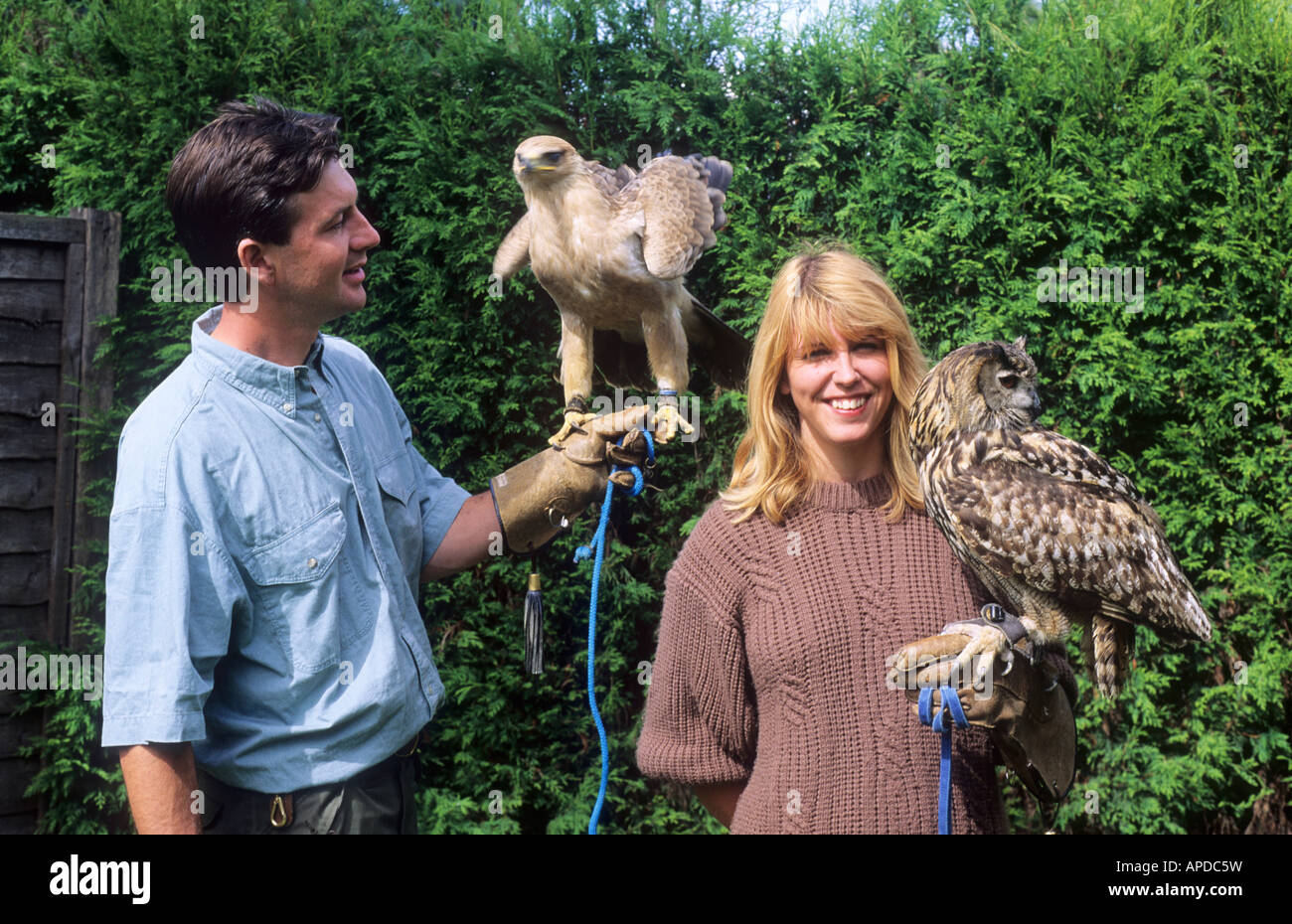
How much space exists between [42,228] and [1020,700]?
3249 mm

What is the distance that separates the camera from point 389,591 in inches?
64.1

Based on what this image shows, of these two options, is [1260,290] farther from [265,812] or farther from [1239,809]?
[265,812]

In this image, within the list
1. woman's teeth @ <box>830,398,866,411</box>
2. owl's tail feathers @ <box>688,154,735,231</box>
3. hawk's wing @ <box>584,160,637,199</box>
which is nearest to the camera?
woman's teeth @ <box>830,398,866,411</box>

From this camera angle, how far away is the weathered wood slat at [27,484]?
305 cm

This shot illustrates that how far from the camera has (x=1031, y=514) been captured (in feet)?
4.99

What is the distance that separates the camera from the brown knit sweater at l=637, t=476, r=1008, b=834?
161 cm

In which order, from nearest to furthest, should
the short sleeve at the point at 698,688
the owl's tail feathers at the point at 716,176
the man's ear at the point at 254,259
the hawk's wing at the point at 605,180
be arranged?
the man's ear at the point at 254,259 → the short sleeve at the point at 698,688 → the hawk's wing at the point at 605,180 → the owl's tail feathers at the point at 716,176

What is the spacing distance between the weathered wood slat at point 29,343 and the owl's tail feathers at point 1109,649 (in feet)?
10.5

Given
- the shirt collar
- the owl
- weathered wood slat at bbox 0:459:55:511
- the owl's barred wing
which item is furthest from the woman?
weathered wood slat at bbox 0:459:55:511

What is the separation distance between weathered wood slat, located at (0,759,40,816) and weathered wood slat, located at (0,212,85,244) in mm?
1716

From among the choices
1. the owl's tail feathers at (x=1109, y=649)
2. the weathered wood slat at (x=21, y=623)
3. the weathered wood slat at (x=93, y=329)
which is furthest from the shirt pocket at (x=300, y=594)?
the weathered wood slat at (x=21, y=623)

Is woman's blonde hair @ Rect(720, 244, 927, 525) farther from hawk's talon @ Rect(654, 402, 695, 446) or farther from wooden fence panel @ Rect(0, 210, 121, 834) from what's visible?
wooden fence panel @ Rect(0, 210, 121, 834)

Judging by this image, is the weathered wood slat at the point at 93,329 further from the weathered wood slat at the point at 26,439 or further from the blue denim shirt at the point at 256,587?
the blue denim shirt at the point at 256,587

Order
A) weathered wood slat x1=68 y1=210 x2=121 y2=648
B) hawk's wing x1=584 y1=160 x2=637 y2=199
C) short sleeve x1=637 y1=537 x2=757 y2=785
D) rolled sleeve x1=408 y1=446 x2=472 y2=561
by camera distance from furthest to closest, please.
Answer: weathered wood slat x1=68 y1=210 x2=121 y2=648
hawk's wing x1=584 y1=160 x2=637 y2=199
rolled sleeve x1=408 y1=446 x2=472 y2=561
short sleeve x1=637 y1=537 x2=757 y2=785
